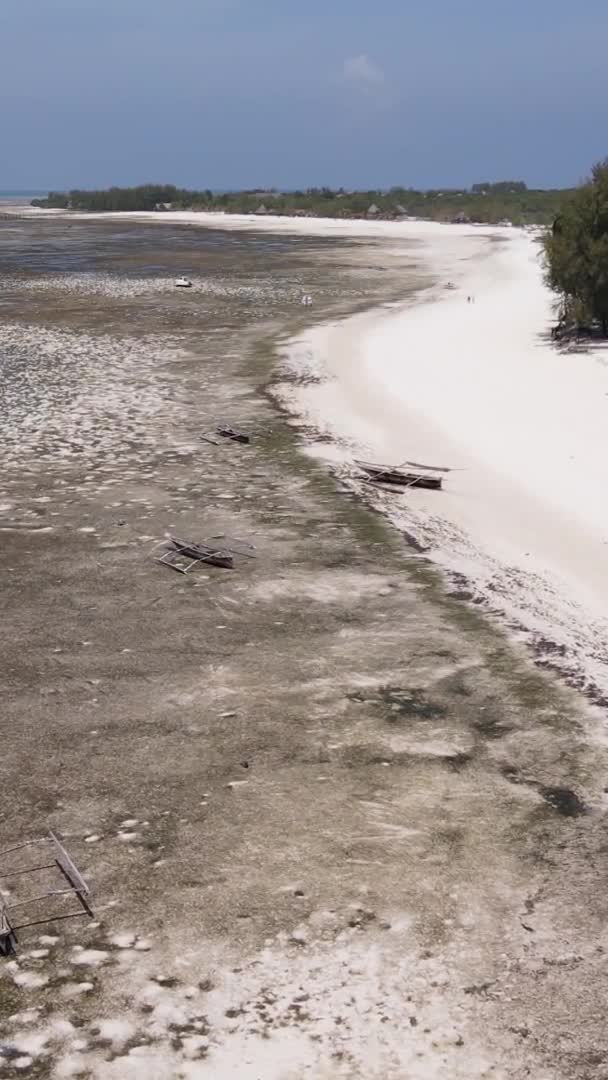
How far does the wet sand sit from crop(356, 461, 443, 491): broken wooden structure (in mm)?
960

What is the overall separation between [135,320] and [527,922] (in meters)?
30.2

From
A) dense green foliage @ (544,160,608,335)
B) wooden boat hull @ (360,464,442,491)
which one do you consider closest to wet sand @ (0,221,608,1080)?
wooden boat hull @ (360,464,442,491)

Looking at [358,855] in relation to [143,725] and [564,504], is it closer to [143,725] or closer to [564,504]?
[143,725]

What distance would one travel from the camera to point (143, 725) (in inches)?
355

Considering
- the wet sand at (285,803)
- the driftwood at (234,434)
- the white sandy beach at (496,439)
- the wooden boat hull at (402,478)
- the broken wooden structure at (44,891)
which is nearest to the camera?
the wet sand at (285,803)

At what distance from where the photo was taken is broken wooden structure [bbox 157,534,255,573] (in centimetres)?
1266

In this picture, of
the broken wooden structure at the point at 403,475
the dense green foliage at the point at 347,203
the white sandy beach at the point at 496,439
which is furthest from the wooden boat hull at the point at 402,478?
the dense green foliage at the point at 347,203

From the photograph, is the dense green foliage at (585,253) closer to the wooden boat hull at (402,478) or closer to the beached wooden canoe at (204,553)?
the wooden boat hull at (402,478)

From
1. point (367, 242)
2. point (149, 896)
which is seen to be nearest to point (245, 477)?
point (149, 896)

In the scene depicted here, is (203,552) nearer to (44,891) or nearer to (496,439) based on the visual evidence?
(44,891)

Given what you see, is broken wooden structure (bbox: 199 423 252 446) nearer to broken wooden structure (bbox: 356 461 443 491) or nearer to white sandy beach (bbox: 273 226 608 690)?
white sandy beach (bbox: 273 226 608 690)

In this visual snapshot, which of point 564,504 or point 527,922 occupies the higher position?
point 564,504

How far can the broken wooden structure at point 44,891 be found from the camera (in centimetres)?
656

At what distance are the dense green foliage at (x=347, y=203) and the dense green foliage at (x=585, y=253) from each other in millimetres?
Answer: 69198
